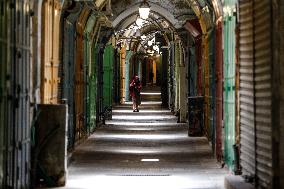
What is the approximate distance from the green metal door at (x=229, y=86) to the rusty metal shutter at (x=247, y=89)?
123cm

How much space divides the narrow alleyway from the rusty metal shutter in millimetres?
1317

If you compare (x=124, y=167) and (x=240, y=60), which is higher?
(x=240, y=60)

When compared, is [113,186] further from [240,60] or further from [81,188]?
[240,60]

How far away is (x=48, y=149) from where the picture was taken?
11.9 metres

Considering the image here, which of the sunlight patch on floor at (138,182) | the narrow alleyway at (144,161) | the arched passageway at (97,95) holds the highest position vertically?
the arched passageway at (97,95)

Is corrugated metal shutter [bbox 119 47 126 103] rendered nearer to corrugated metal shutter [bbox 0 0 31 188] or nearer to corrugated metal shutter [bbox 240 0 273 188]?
corrugated metal shutter [bbox 240 0 273 188]

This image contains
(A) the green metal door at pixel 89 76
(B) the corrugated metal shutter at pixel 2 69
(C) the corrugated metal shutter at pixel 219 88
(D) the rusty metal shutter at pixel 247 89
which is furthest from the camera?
(A) the green metal door at pixel 89 76

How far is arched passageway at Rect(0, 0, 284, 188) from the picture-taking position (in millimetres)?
9227

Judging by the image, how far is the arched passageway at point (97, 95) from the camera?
9227 mm

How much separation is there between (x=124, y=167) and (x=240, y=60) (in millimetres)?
4402

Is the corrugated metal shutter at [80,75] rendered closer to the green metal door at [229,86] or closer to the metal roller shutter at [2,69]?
the green metal door at [229,86]

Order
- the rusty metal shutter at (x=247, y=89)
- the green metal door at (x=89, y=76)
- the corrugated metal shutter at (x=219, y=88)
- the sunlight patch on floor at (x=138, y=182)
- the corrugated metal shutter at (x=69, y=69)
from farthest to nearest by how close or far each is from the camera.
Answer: the green metal door at (x=89, y=76) → the corrugated metal shutter at (x=69, y=69) → the corrugated metal shutter at (x=219, y=88) → the sunlight patch on floor at (x=138, y=182) → the rusty metal shutter at (x=247, y=89)

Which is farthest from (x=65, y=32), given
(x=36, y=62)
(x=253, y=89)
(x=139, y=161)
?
(x=253, y=89)

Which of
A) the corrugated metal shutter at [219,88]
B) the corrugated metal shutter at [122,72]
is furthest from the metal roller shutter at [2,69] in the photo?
the corrugated metal shutter at [122,72]
